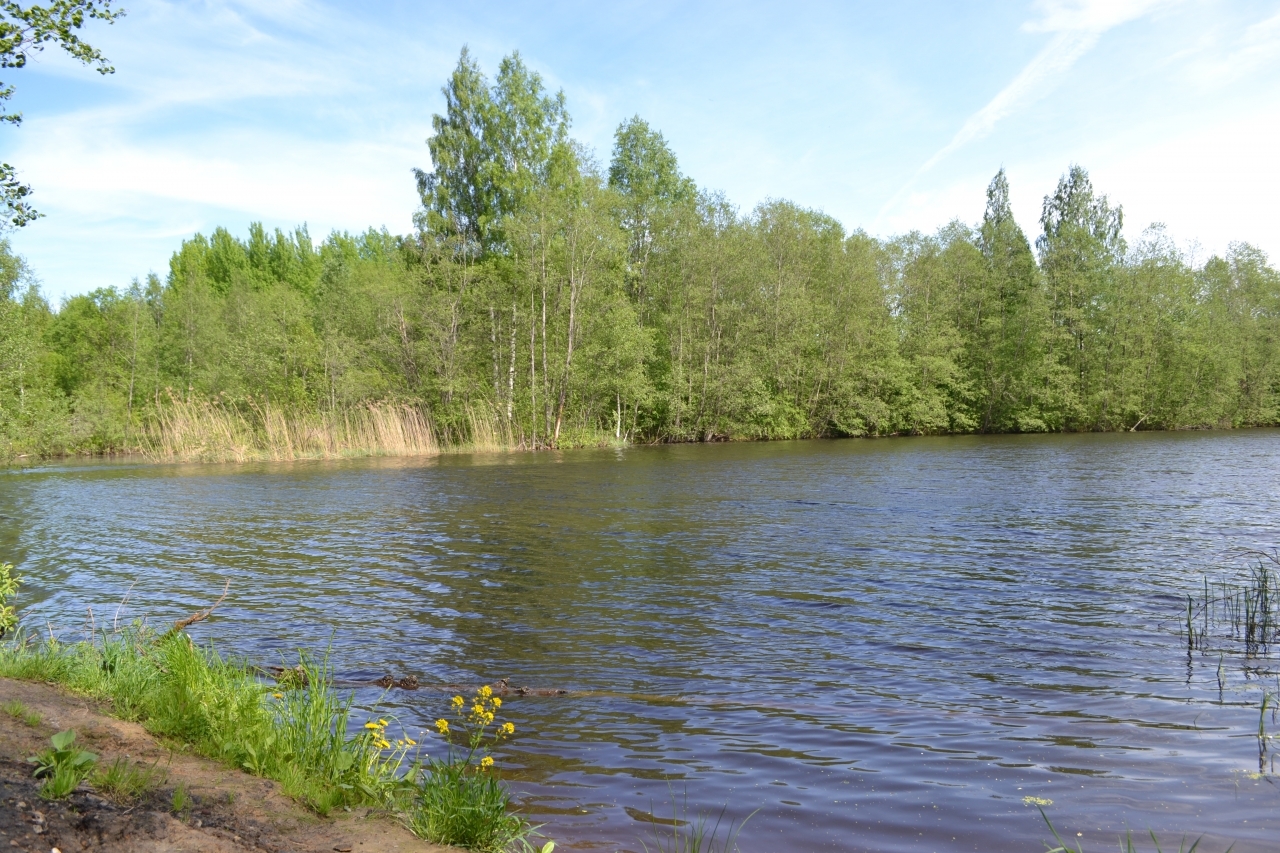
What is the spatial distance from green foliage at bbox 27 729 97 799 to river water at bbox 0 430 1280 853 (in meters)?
2.61

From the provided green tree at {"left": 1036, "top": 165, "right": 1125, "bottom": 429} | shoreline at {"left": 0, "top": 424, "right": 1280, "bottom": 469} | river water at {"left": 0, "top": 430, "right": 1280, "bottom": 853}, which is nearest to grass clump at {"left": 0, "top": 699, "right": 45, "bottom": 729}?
river water at {"left": 0, "top": 430, "right": 1280, "bottom": 853}

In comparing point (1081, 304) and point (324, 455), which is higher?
point (1081, 304)

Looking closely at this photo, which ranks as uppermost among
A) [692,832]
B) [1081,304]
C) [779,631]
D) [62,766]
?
[1081,304]

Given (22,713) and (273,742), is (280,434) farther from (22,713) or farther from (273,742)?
(273,742)

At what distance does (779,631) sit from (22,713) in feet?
23.9

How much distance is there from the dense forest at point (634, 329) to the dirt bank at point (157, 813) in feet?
96.8

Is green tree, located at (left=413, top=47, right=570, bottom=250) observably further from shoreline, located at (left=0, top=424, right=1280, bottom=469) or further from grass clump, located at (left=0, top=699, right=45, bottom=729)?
grass clump, located at (left=0, top=699, right=45, bottom=729)

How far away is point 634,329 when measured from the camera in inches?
1959

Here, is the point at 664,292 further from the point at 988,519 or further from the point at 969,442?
the point at 988,519

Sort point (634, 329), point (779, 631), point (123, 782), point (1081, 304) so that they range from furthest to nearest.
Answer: point (1081, 304) → point (634, 329) → point (779, 631) → point (123, 782)

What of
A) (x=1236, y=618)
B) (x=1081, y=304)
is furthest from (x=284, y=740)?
(x=1081, y=304)

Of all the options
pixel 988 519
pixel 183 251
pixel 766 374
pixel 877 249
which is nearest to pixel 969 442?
Result: pixel 766 374

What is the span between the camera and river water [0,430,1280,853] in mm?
5707

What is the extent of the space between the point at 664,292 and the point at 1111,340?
117 feet
